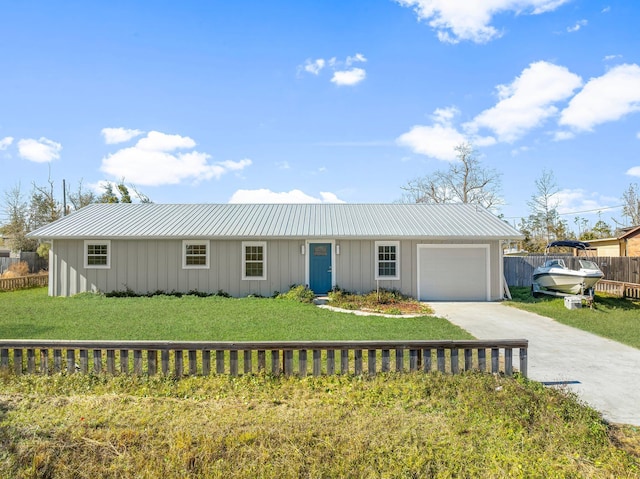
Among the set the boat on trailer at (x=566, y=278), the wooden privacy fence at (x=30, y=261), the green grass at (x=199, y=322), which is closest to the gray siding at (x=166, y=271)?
the green grass at (x=199, y=322)

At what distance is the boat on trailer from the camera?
1224cm

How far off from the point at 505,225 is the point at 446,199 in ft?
64.8

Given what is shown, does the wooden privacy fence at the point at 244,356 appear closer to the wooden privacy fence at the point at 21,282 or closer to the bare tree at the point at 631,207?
the wooden privacy fence at the point at 21,282

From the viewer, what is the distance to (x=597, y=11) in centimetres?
953

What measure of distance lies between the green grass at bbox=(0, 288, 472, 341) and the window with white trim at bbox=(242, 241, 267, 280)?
1.66 metres

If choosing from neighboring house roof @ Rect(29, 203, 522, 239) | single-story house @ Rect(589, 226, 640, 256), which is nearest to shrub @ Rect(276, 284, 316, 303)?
neighboring house roof @ Rect(29, 203, 522, 239)

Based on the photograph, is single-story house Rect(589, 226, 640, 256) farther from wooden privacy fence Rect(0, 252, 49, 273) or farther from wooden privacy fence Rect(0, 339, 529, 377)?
wooden privacy fence Rect(0, 252, 49, 273)

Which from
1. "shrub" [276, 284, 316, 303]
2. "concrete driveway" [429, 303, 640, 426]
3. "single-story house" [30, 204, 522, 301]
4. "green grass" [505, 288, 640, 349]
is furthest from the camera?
"single-story house" [30, 204, 522, 301]

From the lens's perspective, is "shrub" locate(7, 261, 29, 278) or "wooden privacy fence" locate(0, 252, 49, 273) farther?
"wooden privacy fence" locate(0, 252, 49, 273)

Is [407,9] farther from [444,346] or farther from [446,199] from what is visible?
[446,199]

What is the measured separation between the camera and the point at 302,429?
136 inches

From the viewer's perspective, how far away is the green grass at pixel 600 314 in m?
8.03

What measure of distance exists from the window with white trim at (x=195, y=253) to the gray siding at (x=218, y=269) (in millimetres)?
181

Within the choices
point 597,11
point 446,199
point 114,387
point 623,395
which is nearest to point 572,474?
point 623,395
